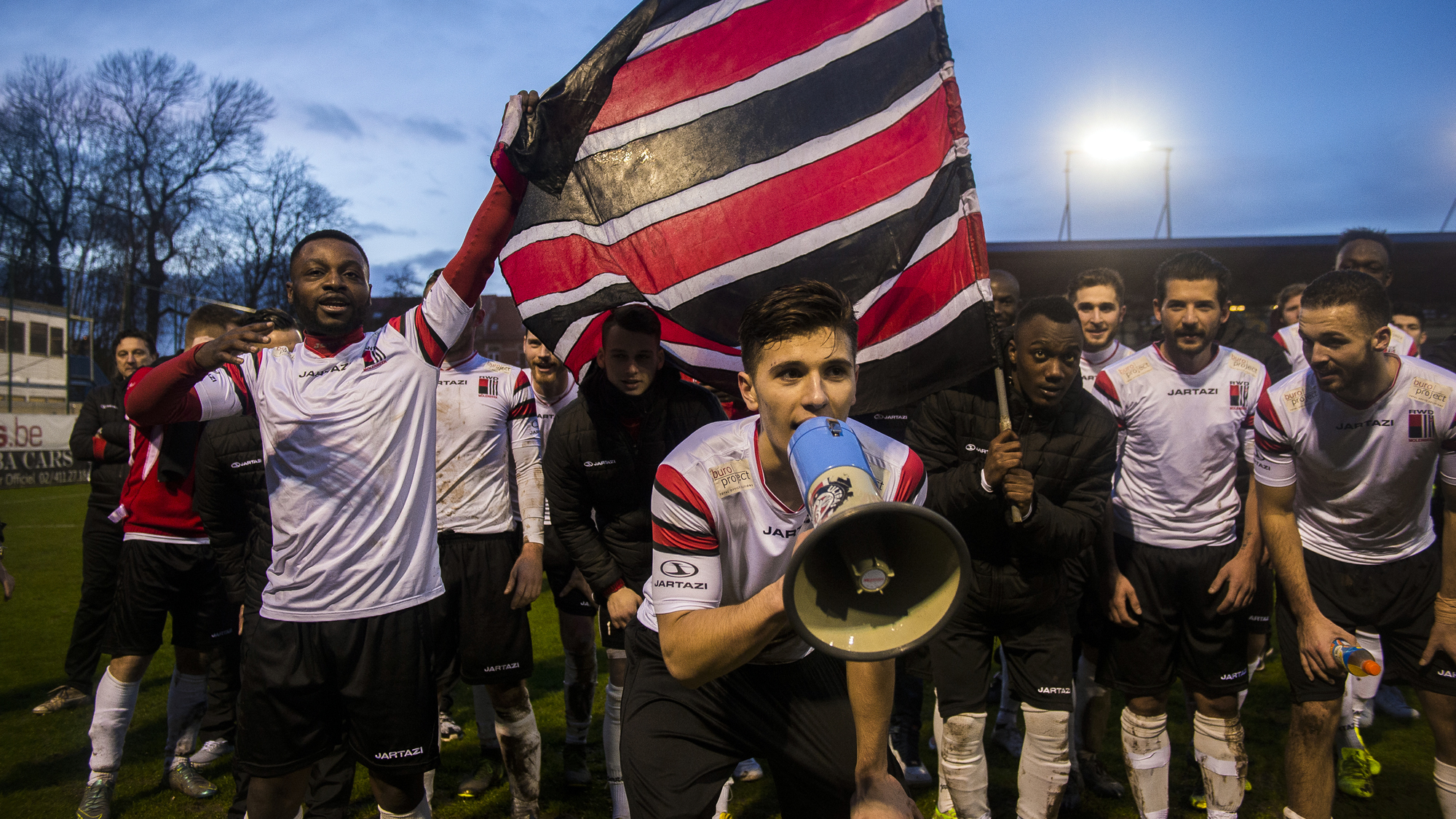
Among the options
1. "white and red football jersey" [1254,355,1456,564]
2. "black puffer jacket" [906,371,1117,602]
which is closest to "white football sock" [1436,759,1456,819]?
"white and red football jersey" [1254,355,1456,564]

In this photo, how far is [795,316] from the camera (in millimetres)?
2420

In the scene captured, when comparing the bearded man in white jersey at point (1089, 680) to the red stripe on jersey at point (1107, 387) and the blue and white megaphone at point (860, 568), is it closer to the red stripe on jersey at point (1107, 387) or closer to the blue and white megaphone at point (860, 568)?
the red stripe on jersey at point (1107, 387)

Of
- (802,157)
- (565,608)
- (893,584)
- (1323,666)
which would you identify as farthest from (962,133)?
(565,608)

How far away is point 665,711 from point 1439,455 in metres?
3.95

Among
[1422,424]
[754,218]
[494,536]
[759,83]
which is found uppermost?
[759,83]

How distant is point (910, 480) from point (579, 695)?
357 centimetres

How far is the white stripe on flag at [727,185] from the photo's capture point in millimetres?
3652

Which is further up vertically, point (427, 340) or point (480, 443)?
point (427, 340)

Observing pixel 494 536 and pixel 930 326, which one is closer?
pixel 930 326

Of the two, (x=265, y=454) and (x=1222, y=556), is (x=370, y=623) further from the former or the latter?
(x=1222, y=556)

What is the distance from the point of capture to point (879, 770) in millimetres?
2510

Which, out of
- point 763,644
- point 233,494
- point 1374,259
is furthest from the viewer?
point 1374,259

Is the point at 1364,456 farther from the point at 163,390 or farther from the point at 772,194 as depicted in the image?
the point at 163,390

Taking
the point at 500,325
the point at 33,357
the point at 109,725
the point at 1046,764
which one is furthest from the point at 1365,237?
the point at 500,325
